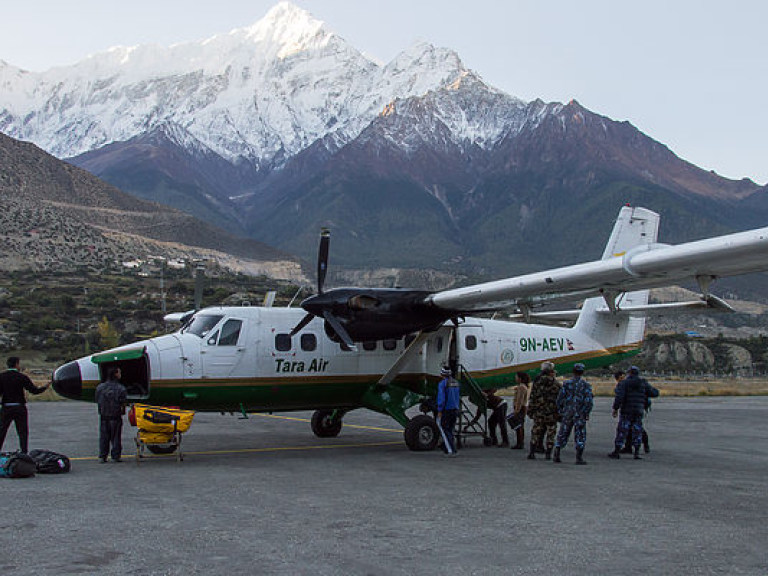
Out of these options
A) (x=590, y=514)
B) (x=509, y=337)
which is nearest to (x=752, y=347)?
(x=509, y=337)

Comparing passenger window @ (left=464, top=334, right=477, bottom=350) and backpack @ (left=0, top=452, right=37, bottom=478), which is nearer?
backpack @ (left=0, top=452, right=37, bottom=478)

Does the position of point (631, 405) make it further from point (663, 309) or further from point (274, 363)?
point (274, 363)

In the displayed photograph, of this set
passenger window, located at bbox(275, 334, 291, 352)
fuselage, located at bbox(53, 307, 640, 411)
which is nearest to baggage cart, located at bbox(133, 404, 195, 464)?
fuselage, located at bbox(53, 307, 640, 411)

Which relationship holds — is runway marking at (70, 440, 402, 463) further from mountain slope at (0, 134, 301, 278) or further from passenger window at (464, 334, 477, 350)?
mountain slope at (0, 134, 301, 278)

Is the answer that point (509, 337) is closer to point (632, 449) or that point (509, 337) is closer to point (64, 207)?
point (632, 449)

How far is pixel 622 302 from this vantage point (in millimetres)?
21906

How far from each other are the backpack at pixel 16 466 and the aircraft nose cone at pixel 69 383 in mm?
2922

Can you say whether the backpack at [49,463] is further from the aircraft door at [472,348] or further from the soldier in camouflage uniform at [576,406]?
the aircraft door at [472,348]

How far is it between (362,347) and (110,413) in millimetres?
6020

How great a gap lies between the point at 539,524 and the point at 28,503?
6.68 meters

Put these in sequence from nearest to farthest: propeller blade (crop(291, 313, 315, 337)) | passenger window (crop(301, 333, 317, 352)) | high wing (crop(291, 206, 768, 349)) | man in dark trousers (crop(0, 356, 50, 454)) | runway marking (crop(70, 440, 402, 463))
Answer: high wing (crop(291, 206, 768, 349)), man in dark trousers (crop(0, 356, 50, 454)), runway marking (crop(70, 440, 402, 463)), propeller blade (crop(291, 313, 315, 337)), passenger window (crop(301, 333, 317, 352))

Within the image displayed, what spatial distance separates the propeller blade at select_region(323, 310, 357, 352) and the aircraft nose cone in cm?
508

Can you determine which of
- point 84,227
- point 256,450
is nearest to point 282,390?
point 256,450

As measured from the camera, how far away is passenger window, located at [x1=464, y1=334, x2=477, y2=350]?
66.0 ft
